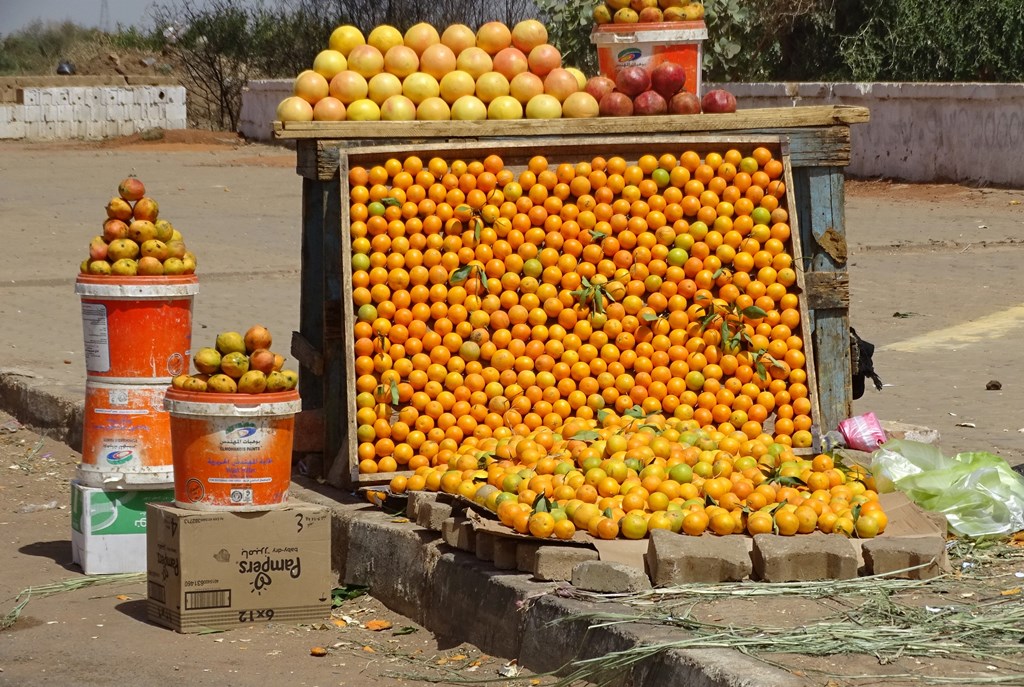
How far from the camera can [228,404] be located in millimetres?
4809

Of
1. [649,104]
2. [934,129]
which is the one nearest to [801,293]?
[649,104]

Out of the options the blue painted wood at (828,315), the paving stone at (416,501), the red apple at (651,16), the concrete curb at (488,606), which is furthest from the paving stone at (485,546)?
the red apple at (651,16)

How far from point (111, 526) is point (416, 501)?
1.16 m

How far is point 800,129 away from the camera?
6.25 metres

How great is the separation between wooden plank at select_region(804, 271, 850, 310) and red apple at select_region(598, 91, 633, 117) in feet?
3.32

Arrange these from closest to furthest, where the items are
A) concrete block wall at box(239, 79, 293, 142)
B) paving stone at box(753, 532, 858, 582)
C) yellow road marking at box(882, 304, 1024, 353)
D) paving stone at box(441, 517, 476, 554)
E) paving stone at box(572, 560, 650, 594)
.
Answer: paving stone at box(572, 560, 650, 594)
paving stone at box(753, 532, 858, 582)
paving stone at box(441, 517, 476, 554)
yellow road marking at box(882, 304, 1024, 353)
concrete block wall at box(239, 79, 293, 142)

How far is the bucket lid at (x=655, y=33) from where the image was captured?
6582mm

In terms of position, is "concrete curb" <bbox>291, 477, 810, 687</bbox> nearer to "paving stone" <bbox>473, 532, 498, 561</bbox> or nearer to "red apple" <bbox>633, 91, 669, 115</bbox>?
"paving stone" <bbox>473, 532, 498, 561</bbox>

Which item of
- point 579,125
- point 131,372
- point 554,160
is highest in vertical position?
point 579,125

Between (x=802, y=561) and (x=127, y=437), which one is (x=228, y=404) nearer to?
(x=127, y=437)

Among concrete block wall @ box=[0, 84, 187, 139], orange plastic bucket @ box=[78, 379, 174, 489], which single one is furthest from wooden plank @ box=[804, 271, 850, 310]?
concrete block wall @ box=[0, 84, 187, 139]

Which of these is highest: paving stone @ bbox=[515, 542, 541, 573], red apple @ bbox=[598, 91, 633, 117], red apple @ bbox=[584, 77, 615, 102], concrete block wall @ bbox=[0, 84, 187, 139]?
concrete block wall @ bbox=[0, 84, 187, 139]

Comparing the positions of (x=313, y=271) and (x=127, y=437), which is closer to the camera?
(x=127, y=437)

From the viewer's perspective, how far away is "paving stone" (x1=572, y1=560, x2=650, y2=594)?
13.8ft
